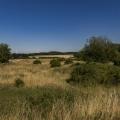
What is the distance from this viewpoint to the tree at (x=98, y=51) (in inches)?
2251

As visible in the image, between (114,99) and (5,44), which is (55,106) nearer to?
(114,99)

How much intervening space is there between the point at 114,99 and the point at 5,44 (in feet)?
225

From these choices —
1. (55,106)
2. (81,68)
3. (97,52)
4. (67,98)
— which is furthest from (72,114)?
(97,52)

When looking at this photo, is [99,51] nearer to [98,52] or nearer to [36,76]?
[98,52]

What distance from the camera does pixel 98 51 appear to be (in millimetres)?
57500

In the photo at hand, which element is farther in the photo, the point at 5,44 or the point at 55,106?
→ the point at 5,44

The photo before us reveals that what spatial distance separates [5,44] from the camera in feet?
249

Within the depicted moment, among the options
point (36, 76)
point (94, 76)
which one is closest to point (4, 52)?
point (36, 76)

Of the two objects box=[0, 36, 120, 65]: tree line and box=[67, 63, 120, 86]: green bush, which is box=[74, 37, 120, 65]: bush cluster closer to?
box=[0, 36, 120, 65]: tree line

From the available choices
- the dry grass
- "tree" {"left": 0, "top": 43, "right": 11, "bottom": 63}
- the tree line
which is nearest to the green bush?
the dry grass

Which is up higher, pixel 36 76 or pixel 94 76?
pixel 94 76

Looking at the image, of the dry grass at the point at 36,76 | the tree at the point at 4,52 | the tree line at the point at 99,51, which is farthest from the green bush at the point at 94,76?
the tree at the point at 4,52

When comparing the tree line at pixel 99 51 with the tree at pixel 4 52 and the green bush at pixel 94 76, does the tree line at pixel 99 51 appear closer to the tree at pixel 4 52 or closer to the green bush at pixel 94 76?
the tree at pixel 4 52

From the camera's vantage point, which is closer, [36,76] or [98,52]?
[36,76]
